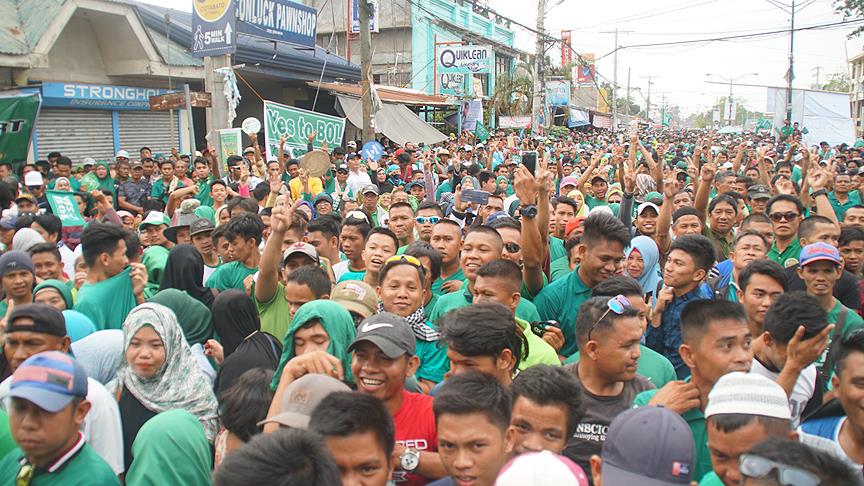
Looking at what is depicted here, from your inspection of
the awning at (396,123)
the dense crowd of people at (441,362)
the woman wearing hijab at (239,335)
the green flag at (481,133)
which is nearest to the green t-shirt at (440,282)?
the dense crowd of people at (441,362)

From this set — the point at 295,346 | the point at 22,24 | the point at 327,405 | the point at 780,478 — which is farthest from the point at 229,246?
the point at 22,24

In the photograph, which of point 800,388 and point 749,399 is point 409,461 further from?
point 800,388

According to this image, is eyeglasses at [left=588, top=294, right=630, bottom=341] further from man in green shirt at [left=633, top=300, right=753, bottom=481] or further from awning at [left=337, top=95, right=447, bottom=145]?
awning at [left=337, top=95, right=447, bottom=145]

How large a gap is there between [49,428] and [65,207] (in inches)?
247

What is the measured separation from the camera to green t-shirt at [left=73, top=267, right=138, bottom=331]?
14.3 feet

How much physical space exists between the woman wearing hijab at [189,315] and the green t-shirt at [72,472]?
1401mm

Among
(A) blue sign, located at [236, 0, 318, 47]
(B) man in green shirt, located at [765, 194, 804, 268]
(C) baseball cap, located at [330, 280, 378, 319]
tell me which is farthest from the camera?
(A) blue sign, located at [236, 0, 318, 47]

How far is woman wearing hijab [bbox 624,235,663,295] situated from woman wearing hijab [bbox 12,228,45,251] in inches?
190

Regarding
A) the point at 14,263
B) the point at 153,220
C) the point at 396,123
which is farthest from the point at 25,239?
the point at 396,123

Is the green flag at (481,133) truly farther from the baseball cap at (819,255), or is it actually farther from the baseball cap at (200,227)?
the baseball cap at (819,255)

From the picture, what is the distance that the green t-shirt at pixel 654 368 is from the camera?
3.35 metres

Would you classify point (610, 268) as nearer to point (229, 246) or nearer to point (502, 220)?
point (502, 220)

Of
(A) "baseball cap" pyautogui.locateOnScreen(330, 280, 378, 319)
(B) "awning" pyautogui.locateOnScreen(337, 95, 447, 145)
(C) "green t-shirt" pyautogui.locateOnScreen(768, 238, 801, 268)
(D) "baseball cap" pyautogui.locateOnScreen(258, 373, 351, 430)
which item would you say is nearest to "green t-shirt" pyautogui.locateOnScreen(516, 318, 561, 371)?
(A) "baseball cap" pyautogui.locateOnScreen(330, 280, 378, 319)

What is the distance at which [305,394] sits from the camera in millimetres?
2586
